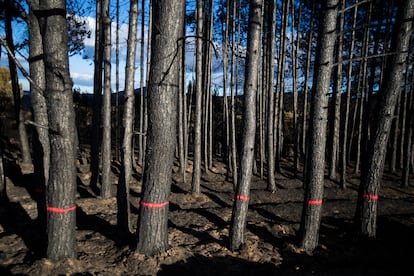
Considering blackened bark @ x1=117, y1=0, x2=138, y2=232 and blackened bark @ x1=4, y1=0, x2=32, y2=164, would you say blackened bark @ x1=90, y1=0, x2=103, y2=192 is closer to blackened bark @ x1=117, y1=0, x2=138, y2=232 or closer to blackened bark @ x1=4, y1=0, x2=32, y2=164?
blackened bark @ x1=4, y1=0, x2=32, y2=164

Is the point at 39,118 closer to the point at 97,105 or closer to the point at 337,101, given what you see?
the point at 97,105

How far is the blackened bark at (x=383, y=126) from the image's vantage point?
4.70 m

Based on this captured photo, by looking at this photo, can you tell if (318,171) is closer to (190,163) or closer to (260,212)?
(260,212)

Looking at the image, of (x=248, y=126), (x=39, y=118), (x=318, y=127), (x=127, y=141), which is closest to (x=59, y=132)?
(x=39, y=118)

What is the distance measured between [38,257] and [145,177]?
5.83 feet

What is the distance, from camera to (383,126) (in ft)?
15.9

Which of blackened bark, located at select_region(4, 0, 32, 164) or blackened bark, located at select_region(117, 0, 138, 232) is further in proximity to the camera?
blackened bark, located at select_region(4, 0, 32, 164)

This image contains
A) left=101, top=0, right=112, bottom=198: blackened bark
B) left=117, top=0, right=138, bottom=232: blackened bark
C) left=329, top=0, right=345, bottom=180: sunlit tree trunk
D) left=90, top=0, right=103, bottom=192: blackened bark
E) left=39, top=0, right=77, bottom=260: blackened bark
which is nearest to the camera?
left=39, top=0, right=77, bottom=260: blackened bark

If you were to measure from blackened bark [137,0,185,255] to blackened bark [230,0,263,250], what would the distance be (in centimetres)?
118

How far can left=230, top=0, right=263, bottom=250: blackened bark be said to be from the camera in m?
4.01

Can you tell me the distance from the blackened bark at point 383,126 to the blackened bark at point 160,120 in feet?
12.9

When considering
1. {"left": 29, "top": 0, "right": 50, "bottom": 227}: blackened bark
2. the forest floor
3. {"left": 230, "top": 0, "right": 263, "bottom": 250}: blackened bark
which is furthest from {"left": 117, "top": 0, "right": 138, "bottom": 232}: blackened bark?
{"left": 230, "top": 0, "right": 263, "bottom": 250}: blackened bark

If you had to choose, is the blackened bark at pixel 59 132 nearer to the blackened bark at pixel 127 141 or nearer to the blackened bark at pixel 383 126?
the blackened bark at pixel 127 141

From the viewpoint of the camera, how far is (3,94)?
19.2 m
